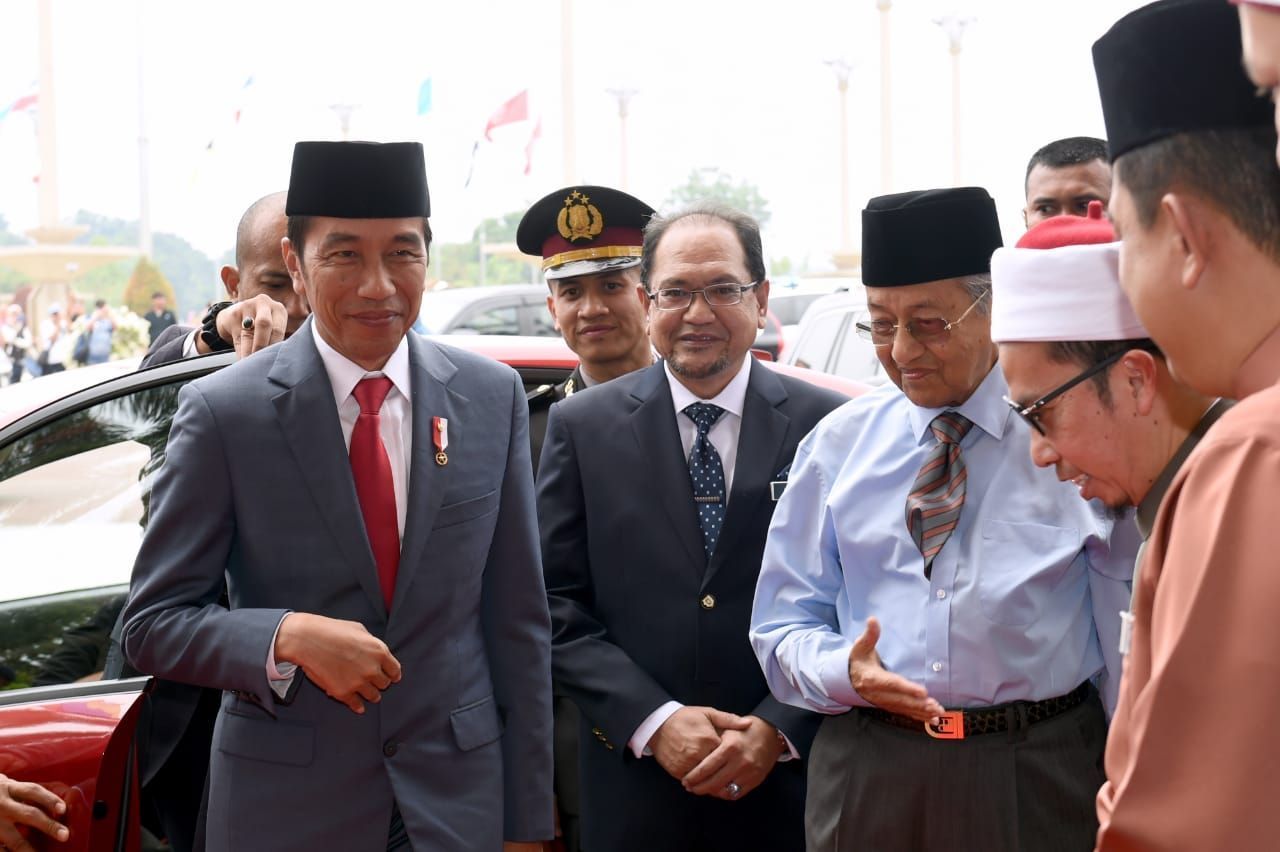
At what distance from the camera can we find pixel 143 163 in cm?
2509

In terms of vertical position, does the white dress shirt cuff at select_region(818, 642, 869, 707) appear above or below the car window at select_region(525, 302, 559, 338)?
below

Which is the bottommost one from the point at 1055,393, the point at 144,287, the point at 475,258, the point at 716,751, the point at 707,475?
the point at 716,751

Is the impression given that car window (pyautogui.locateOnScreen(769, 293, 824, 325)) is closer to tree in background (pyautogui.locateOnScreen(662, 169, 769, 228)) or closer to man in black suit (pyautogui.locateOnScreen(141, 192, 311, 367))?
man in black suit (pyautogui.locateOnScreen(141, 192, 311, 367))

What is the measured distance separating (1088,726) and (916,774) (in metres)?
0.34

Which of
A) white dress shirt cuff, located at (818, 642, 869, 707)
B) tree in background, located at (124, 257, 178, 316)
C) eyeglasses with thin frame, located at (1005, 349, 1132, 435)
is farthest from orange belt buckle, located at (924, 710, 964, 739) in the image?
tree in background, located at (124, 257, 178, 316)

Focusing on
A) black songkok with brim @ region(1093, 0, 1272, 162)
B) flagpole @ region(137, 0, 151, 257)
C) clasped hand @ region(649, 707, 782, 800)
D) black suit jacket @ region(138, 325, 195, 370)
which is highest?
flagpole @ region(137, 0, 151, 257)

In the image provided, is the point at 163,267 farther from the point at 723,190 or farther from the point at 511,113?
the point at 511,113

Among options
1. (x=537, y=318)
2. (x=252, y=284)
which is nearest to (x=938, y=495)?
(x=252, y=284)

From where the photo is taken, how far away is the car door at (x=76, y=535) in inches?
117

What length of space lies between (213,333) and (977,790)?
251 centimetres

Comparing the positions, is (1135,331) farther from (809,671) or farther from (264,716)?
(264,716)

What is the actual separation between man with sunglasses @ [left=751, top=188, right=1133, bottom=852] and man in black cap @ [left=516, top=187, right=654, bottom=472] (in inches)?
49.1

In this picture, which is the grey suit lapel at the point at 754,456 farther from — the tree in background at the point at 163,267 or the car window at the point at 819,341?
the tree in background at the point at 163,267

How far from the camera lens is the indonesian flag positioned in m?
27.1
